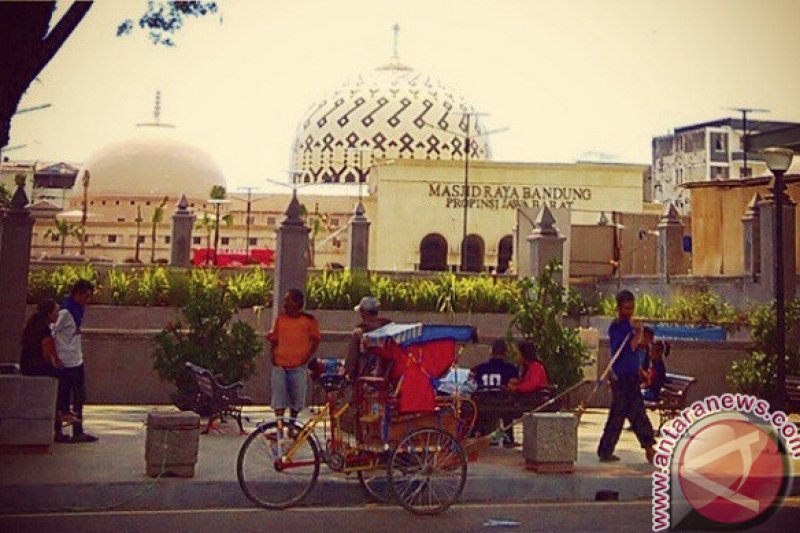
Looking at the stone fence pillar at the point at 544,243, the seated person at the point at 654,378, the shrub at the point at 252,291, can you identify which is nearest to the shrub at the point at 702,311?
the stone fence pillar at the point at 544,243

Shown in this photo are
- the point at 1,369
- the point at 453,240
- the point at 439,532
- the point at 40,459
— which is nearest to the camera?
the point at 439,532

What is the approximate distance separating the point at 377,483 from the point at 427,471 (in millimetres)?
839

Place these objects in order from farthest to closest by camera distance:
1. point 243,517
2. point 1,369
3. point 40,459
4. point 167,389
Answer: point 167,389
point 1,369
point 40,459
point 243,517

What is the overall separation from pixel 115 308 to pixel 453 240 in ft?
105

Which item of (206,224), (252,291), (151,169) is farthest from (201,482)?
(151,169)

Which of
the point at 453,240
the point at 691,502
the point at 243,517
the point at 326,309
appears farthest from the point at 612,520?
the point at 453,240

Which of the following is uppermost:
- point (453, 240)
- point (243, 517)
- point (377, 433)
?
point (453, 240)

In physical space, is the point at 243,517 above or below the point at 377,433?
below

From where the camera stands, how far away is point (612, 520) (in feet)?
26.5

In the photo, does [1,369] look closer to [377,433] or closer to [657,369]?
[377,433]

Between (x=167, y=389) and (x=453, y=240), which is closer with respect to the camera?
(x=167, y=389)

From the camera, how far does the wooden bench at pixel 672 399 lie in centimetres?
1268

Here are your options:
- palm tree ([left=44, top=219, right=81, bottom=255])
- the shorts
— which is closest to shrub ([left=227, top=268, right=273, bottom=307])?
the shorts

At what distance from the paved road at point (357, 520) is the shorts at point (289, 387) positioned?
3237 millimetres
